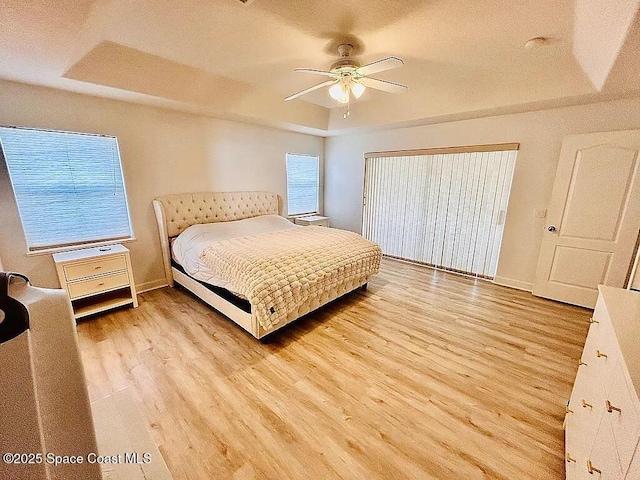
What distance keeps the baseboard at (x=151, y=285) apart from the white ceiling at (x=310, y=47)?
7.31 feet

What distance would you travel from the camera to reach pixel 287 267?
250 centimetres

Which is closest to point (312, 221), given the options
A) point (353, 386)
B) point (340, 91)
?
point (340, 91)

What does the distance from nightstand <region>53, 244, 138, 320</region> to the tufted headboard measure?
60cm

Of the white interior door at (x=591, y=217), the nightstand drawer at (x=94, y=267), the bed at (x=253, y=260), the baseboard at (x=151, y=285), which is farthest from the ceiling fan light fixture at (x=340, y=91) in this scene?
the baseboard at (x=151, y=285)

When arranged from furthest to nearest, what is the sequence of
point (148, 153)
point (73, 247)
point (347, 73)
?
point (148, 153), point (73, 247), point (347, 73)

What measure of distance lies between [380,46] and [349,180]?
3.08 meters

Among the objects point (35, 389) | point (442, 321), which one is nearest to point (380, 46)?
point (442, 321)

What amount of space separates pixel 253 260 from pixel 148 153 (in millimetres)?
2146

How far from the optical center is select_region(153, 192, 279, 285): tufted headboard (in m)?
3.49

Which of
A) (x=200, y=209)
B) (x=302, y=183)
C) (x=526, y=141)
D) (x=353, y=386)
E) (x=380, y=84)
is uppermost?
(x=380, y=84)

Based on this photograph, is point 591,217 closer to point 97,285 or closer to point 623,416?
point 623,416

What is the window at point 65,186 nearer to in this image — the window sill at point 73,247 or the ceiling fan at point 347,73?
the window sill at point 73,247

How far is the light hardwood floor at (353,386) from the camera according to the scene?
148 centimetres

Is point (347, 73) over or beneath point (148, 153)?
over
